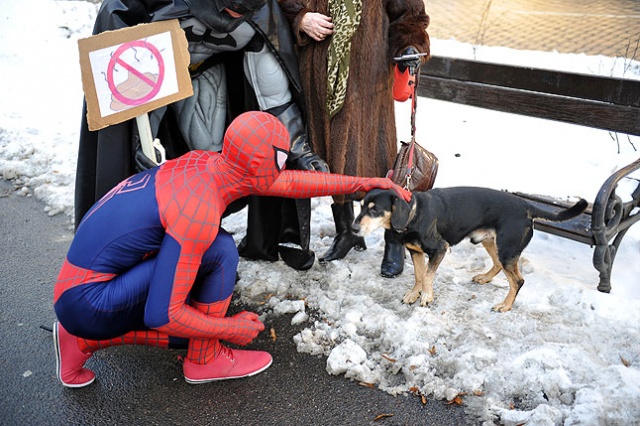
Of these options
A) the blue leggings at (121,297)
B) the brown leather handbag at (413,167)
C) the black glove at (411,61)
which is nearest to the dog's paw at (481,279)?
the brown leather handbag at (413,167)

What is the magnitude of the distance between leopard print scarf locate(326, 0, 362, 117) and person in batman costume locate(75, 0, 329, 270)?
0.21 meters

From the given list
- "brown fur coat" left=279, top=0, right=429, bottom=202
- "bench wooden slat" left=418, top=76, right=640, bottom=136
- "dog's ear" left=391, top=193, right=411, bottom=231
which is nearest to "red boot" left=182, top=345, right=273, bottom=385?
"dog's ear" left=391, top=193, right=411, bottom=231

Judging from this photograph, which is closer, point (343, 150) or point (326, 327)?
point (326, 327)

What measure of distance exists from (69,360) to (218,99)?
65.7 inches

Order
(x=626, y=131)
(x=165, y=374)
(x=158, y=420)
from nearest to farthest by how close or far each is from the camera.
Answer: (x=158, y=420) < (x=165, y=374) < (x=626, y=131)

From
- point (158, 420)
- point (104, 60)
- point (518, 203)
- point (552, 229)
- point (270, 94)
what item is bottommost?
point (158, 420)

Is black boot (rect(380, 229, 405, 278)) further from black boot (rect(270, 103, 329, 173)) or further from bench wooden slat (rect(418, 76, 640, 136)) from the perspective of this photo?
bench wooden slat (rect(418, 76, 640, 136))

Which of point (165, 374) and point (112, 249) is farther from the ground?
point (112, 249)

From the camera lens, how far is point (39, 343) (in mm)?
3225

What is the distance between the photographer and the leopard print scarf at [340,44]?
323cm

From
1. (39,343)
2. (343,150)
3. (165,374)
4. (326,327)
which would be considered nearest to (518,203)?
(343,150)

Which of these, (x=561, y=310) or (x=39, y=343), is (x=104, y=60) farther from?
(x=561, y=310)

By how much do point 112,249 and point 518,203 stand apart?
2.18m

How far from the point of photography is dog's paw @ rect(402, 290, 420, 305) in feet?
11.3
